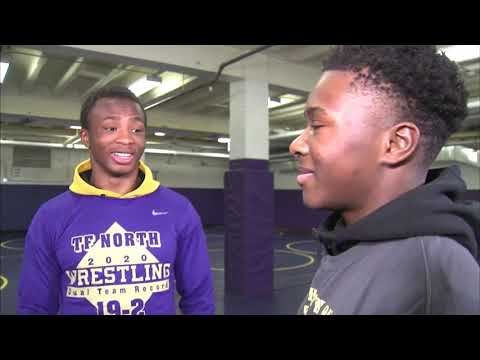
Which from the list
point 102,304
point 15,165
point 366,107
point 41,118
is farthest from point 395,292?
point 15,165

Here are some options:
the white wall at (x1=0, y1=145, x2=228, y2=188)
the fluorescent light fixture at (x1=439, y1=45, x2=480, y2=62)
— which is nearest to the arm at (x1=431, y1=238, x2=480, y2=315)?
A: the fluorescent light fixture at (x1=439, y1=45, x2=480, y2=62)

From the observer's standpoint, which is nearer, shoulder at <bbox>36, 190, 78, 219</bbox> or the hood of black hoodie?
the hood of black hoodie

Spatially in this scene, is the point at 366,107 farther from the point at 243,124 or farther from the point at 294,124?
the point at 294,124

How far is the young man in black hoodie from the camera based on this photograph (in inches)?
31.0

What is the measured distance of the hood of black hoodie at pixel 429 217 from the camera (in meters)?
0.79

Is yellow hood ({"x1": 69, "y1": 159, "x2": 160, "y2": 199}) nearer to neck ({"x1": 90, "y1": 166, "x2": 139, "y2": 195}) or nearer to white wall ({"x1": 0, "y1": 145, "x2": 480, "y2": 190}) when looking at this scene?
neck ({"x1": 90, "y1": 166, "x2": 139, "y2": 195})

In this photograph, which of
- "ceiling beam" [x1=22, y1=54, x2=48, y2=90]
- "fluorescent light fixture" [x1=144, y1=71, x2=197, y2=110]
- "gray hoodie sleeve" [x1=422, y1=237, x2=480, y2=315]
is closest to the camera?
"gray hoodie sleeve" [x1=422, y1=237, x2=480, y2=315]

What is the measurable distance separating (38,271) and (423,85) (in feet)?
5.82

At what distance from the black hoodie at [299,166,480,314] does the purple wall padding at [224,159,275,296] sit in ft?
14.0

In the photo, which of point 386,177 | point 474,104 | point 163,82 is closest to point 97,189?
point 386,177

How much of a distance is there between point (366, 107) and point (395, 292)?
0.47m

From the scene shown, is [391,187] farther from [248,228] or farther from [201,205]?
[201,205]

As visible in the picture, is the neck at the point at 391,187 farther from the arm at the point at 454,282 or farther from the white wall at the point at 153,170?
the white wall at the point at 153,170
